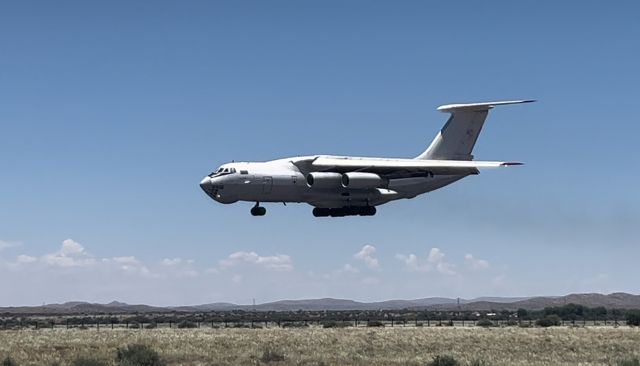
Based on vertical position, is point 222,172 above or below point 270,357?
above

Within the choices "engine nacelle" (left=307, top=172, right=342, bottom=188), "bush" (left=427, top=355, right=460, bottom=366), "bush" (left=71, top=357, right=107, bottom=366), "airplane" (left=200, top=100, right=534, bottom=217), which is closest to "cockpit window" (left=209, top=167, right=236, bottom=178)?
"airplane" (left=200, top=100, right=534, bottom=217)

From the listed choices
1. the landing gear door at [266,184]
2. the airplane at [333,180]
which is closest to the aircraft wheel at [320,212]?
the airplane at [333,180]

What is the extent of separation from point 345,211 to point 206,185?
8690 mm

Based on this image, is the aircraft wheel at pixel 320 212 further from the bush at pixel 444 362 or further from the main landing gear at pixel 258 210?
the bush at pixel 444 362

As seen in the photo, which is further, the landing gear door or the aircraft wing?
the aircraft wing

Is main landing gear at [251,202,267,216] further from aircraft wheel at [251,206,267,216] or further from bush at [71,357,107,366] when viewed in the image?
bush at [71,357,107,366]

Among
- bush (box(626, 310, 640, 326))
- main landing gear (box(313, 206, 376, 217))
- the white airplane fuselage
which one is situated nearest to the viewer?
the white airplane fuselage

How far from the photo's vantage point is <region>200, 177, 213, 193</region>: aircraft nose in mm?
48375

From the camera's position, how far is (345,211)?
175 ft

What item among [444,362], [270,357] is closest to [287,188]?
[270,357]

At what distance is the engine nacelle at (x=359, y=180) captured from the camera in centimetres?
5106

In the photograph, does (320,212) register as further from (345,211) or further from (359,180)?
(359,180)

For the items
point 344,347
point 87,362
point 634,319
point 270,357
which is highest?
point 634,319

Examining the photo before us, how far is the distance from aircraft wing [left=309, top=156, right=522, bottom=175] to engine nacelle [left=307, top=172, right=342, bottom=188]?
28.7 inches
